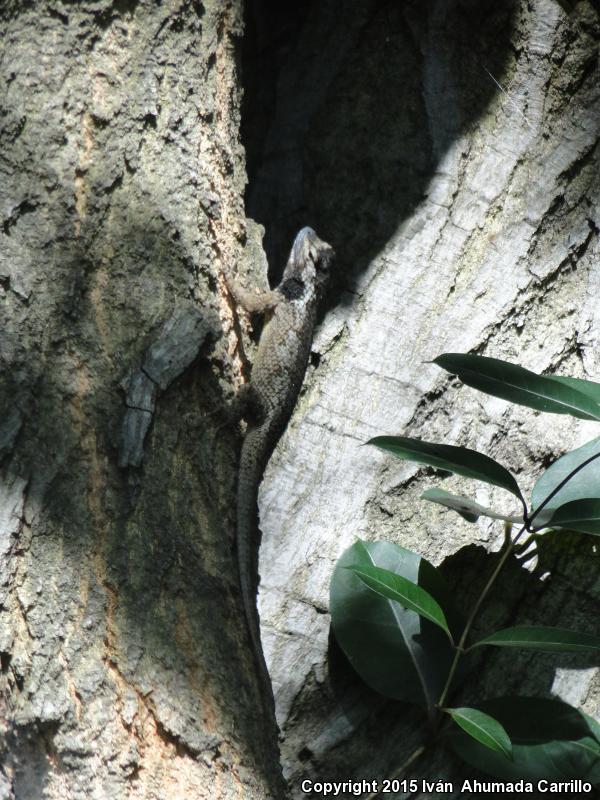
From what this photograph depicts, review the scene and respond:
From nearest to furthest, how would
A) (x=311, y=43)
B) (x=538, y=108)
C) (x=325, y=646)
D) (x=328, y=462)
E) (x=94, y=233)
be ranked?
(x=94, y=233) < (x=325, y=646) < (x=328, y=462) < (x=538, y=108) < (x=311, y=43)

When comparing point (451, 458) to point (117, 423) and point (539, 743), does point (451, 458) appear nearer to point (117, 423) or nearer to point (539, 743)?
point (539, 743)

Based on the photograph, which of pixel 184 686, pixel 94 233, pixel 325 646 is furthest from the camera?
pixel 325 646

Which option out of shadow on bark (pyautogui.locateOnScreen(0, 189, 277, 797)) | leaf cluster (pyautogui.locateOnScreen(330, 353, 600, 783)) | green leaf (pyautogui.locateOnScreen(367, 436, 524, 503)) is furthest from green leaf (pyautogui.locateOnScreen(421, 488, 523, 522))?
shadow on bark (pyautogui.locateOnScreen(0, 189, 277, 797))

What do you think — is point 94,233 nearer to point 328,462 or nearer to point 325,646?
point 328,462

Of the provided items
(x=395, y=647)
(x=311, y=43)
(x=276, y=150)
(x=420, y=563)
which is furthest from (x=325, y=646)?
(x=311, y=43)

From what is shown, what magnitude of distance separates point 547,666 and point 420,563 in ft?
1.52

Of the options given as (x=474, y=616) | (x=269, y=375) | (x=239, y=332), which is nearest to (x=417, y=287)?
(x=269, y=375)

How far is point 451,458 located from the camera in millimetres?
2119

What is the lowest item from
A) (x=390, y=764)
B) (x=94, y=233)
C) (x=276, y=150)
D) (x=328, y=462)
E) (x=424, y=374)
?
(x=390, y=764)

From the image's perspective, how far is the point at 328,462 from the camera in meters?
2.59

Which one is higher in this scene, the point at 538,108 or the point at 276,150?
the point at 538,108

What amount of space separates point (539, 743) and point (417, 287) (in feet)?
4.94

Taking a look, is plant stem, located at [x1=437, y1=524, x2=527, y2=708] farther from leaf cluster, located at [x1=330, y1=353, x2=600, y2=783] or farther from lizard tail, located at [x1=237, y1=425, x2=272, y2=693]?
lizard tail, located at [x1=237, y1=425, x2=272, y2=693]

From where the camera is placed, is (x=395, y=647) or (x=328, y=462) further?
(x=328, y=462)
